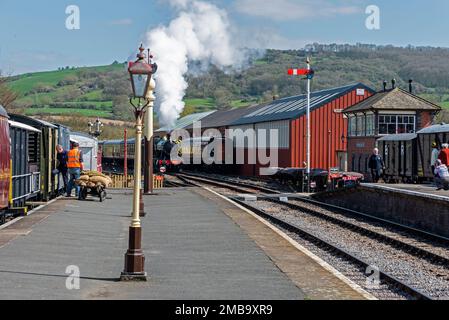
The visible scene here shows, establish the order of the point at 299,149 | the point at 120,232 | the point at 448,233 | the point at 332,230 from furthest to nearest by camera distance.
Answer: the point at 299,149 < the point at 332,230 < the point at 448,233 < the point at 120,232

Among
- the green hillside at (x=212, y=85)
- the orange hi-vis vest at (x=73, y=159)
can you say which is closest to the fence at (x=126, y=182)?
the orange hi-vis vest at (x=73, y=159)

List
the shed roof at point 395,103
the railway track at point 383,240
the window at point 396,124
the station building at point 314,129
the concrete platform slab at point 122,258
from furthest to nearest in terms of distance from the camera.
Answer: the station building at point 314,129
the window at point 396,124
the shed roof at point 395,103
the railway track at point 383,240
the concrete platform slab at point 122,258

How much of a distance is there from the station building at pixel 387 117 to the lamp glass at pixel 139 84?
41292 mm

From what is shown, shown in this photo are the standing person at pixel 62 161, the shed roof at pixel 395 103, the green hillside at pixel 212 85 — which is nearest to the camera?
the standing person at pixel 62 161

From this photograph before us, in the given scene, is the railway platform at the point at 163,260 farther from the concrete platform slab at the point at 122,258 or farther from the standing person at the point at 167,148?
the standing person at the point at 167,148

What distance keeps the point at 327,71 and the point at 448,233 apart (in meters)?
175

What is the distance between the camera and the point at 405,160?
44.2 metres

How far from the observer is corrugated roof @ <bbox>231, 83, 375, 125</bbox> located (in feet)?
191

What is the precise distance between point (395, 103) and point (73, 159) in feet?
106

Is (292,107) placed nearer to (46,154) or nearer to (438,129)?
(438,129)

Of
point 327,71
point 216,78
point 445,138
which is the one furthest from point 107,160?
point 327,71

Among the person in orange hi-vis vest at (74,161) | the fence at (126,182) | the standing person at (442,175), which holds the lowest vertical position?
the fence at (126,182)

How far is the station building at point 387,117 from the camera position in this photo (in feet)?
177
